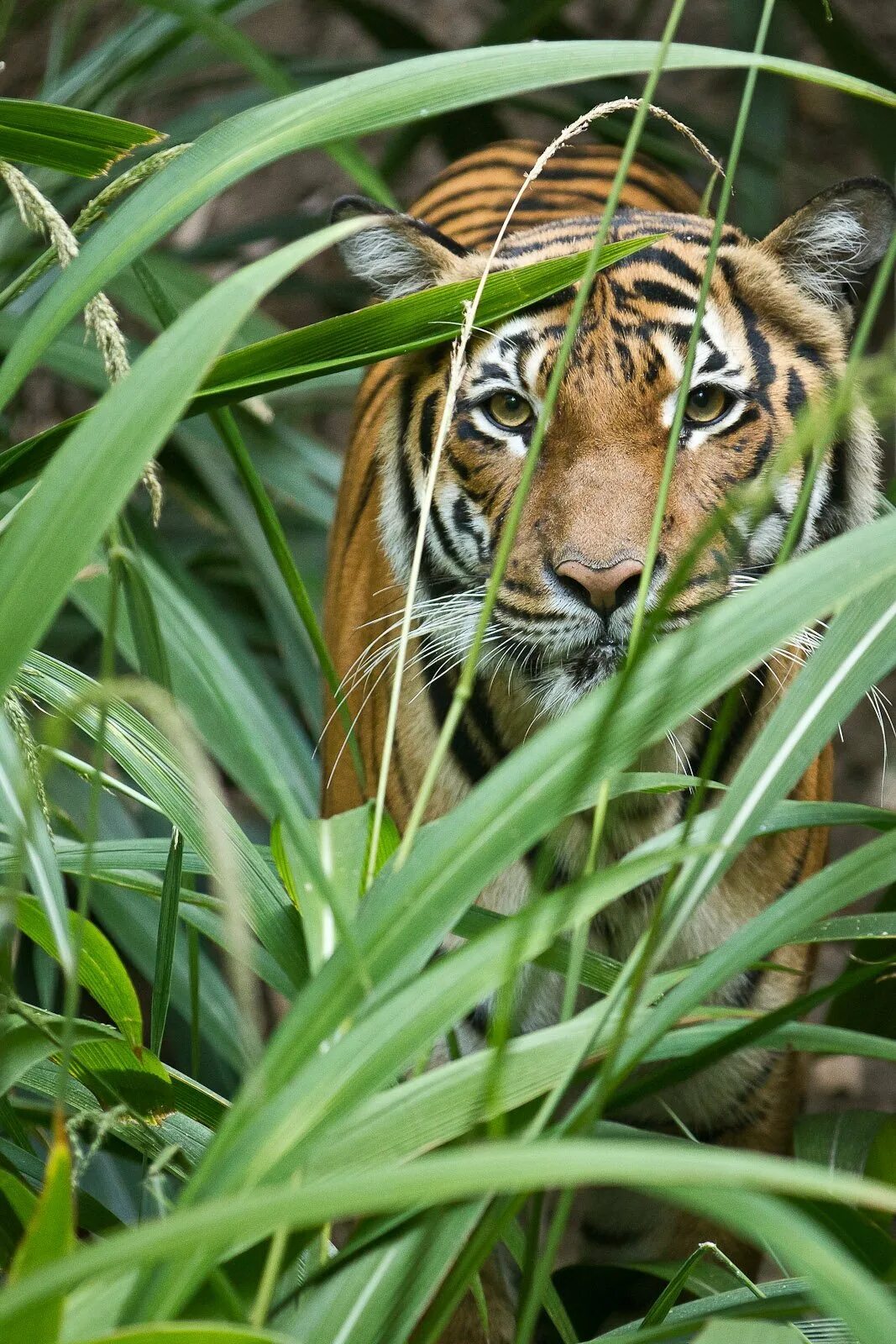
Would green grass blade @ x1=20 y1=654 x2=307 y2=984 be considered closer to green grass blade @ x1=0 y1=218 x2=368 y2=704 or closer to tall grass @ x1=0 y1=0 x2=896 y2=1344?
tall grass @ x1=0 y1=0 x2=896 y2=1344

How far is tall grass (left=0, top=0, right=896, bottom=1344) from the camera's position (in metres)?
0.51

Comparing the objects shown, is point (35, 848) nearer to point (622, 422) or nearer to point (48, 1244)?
point (48, 1244)

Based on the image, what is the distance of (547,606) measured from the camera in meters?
1.23

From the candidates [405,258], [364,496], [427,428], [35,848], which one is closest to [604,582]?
[427,428]

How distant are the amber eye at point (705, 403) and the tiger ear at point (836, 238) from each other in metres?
0.18

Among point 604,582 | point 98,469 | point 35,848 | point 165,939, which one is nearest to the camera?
point 98,469

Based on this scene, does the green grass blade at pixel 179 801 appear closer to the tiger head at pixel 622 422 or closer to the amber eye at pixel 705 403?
the tiger head at pixel 622 422

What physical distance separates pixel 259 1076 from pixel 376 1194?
0.41 feet

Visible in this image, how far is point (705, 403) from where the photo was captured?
1.29m

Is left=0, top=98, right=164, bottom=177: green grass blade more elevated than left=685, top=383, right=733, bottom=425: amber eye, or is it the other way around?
left=0, top=98, right=164, bottom=177: green grass blade

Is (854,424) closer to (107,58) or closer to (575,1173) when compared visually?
(575,1173)

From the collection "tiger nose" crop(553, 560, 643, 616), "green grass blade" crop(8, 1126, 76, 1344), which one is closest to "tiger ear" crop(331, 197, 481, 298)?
"tiger nose" crop(553, 560, 643, 616)

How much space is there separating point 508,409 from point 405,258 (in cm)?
23

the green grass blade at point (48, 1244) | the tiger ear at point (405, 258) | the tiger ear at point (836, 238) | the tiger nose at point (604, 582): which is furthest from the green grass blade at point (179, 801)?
the tiger ear at point (836, 238)
